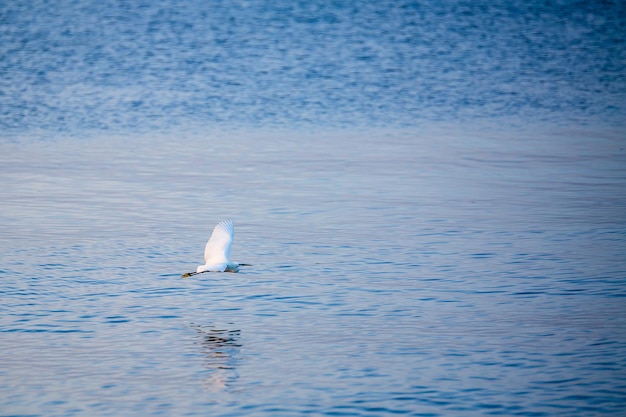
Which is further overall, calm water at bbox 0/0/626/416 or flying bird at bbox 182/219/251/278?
flying bird at bbox 182/219/251/278

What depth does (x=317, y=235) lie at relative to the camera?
623 inches

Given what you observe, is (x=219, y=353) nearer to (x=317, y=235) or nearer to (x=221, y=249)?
(x=221, y=249)

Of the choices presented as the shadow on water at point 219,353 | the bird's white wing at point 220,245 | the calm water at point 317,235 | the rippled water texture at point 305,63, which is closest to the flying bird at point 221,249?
the bird's white wing at point 220,245

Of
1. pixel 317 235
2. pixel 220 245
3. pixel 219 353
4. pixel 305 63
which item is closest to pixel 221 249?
pixel 220 245

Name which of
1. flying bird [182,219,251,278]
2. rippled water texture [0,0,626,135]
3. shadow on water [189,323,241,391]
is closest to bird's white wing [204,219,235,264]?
flying bird [182,219,251,278]

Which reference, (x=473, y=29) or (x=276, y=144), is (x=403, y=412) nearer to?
(x=276, y=144)

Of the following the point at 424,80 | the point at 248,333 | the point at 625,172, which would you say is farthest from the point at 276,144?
the point at 248,333

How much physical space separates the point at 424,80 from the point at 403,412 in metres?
22.1

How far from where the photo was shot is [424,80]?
31422 mm

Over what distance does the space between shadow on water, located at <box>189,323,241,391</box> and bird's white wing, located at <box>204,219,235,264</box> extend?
105 centimetres

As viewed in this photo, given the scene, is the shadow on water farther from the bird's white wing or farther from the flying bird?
the bird's white wing

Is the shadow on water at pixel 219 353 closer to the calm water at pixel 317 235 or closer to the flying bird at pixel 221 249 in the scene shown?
the calm water at pixel 317 235

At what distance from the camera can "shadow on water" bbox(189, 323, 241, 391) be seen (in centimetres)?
1059

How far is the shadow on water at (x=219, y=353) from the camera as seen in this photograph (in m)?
10.6
